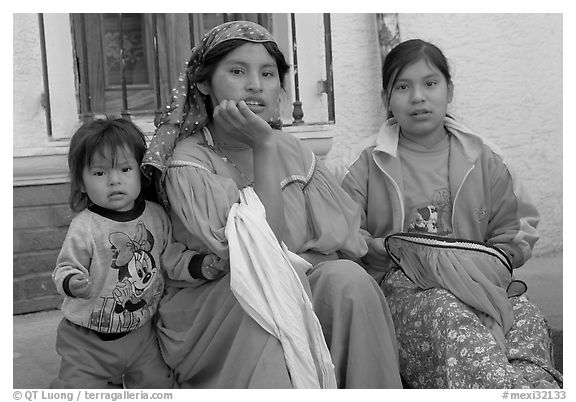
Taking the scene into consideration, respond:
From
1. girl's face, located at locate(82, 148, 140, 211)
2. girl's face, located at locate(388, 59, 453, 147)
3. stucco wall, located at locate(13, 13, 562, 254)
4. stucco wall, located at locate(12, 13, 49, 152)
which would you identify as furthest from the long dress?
stucco wall, located at locate(13, 13, 562, 254)

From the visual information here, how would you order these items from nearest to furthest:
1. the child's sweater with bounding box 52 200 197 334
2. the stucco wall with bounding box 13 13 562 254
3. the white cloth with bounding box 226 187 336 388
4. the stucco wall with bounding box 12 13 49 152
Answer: the white cloth with bounding box 226 187 336 388 < the child's sweater with bounding box 52 200 197 334 < the stucco wall with bounding box 12 13 49 152 < the stucco wall with bounding box 13 13 562 254

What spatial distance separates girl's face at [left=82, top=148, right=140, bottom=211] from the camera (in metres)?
2.09

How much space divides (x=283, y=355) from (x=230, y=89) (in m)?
0.88

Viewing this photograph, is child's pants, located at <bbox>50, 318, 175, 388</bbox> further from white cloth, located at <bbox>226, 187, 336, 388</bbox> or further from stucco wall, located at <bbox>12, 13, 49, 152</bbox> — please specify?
stucco wall, located at <bbox>12, 13, 49, 152</bbox>

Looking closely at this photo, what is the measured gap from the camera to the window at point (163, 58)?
142 inches

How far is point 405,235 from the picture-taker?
2.28m

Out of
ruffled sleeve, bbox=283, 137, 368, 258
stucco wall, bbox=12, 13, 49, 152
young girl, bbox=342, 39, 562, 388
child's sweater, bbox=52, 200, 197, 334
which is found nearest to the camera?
child's sweater, bbox=52, 200, 197, 334

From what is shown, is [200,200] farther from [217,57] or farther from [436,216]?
[436,216]

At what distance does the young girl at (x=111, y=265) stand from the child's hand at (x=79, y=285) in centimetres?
7

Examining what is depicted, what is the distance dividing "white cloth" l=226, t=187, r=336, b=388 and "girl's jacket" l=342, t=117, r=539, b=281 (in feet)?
2.08


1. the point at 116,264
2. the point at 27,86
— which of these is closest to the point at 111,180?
the point at 116,264

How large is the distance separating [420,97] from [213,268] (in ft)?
3.39
